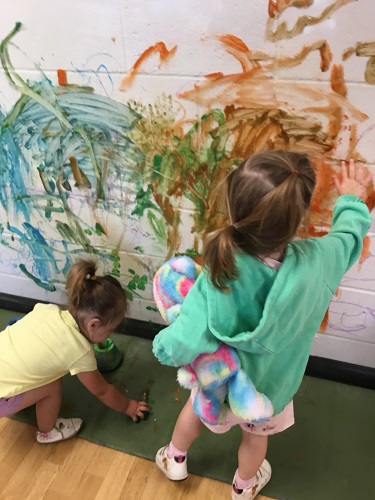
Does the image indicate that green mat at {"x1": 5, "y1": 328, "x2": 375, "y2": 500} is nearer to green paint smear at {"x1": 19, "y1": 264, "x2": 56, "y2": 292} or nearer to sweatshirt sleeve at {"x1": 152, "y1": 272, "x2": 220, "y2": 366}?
green paint smear at {"x1": 19, "y1": 264, "x2": 56, "y2": 292}

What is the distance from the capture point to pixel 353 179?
3.55 feet

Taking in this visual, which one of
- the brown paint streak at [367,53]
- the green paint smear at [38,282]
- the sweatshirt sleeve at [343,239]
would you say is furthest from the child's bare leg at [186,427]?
the brown paint streak at [367,53]

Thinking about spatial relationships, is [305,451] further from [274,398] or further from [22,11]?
[22,11]

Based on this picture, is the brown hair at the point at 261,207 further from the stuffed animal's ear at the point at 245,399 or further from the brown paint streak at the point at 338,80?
the brown paint streak at the point at 338,80

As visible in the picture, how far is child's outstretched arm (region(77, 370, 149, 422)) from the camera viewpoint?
51.7 inches

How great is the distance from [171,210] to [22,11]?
65 centimetres

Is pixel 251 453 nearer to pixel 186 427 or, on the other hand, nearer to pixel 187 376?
pixel 186 427

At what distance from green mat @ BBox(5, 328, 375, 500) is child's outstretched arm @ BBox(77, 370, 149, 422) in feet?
0.14

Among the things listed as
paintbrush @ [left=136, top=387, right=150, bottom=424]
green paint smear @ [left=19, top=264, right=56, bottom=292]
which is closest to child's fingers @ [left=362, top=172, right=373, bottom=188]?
paintbrush @ [left=136, top=387, right=150, bottom=424]

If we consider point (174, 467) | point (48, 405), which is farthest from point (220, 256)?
point (48, 405)

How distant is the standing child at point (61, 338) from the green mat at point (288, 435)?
236 millimetres

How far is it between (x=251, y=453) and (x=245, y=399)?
0.34 m

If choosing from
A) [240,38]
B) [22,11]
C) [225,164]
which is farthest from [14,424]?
[240,38]

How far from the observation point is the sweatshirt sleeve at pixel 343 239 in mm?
854
